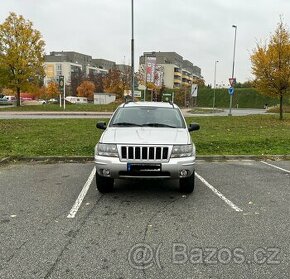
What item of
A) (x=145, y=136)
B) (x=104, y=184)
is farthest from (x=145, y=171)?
(x=104, y=184)

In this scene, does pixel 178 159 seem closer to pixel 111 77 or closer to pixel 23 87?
pixel 23 87

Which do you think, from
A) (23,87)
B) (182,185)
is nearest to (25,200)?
(182,185)

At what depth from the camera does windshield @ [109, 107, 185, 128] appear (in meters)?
6.27

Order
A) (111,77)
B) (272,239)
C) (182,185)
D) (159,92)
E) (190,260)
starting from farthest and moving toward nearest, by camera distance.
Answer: (111,77) → (159,92) → (182,185) → (272,239) → (190,260)

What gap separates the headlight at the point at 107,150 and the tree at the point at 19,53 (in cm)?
3377

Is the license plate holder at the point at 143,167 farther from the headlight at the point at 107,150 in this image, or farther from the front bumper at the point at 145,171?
the headlight at the point at 107,150

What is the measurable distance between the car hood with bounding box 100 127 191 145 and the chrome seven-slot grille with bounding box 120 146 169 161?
0.11 meters

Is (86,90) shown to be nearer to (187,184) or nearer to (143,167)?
(187,184)

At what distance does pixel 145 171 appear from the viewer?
511 cm

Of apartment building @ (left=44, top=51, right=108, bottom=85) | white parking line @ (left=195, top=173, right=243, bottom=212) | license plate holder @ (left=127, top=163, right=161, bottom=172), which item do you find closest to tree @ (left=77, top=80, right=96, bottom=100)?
apartment building @ (left=44, top=51, right=108, bottom=85)

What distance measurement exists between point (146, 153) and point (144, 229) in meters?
1.35

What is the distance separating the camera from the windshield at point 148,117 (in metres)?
6.27

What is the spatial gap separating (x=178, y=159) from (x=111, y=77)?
198ft

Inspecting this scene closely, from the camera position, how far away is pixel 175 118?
6590mm
